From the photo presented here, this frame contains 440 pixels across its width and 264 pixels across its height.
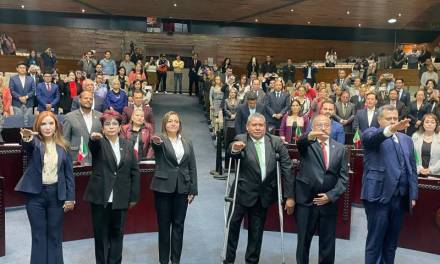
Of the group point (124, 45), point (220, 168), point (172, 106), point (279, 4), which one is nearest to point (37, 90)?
point (220, 168)

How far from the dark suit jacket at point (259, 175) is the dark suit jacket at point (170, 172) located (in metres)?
0.46

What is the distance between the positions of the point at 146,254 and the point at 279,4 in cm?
1373

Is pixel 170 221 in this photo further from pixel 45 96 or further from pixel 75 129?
pixel 45 96

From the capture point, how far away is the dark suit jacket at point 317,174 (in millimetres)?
4566

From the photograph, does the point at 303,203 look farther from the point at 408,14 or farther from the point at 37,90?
the point at 408,14

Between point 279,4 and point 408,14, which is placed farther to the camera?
point 408,14

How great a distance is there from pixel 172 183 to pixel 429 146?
320cm

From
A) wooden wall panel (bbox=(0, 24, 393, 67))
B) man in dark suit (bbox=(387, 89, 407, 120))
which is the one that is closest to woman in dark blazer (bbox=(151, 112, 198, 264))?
man in dark suit (bbox=(387, 89, 407, 120))

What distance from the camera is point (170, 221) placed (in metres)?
4.91

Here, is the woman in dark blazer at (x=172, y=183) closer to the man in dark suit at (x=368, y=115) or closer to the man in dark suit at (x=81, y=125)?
the man in dark suit at (x=81, y=125)

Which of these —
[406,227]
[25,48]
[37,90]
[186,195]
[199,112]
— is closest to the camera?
[186,195]

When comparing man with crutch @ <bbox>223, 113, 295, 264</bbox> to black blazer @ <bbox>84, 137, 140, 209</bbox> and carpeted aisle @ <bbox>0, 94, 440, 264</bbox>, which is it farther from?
black blazer @ <bbox>84, 137, 140, 209</bbox>

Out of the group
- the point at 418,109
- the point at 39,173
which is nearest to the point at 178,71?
the point at 418,109

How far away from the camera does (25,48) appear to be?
75.6ft
